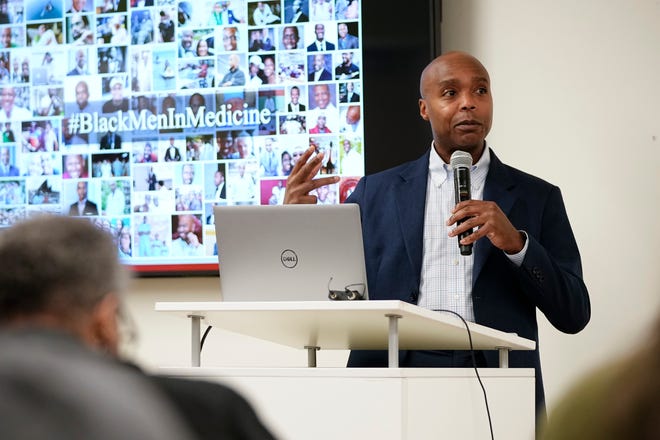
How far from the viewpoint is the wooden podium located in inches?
76.5

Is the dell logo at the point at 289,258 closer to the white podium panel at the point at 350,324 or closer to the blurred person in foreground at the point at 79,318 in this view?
the white podium panel at the point at 350,324

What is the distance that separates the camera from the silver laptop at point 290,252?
2.16 metres

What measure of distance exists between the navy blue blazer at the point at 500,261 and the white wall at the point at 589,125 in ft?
2.84

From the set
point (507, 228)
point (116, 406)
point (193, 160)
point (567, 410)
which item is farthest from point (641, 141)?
point (116, 406)

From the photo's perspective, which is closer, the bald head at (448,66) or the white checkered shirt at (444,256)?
the white checkered shirt at (444,256)

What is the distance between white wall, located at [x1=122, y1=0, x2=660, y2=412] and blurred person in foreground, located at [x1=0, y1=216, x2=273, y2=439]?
3.04 meters

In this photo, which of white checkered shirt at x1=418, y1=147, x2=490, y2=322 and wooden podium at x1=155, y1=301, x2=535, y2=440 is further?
white checkered shirt at x1=418, y1=147, x2=490, y2=322

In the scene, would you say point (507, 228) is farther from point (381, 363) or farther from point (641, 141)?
point (641, 141)

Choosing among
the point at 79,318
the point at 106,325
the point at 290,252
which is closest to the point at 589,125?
the point at 290,252

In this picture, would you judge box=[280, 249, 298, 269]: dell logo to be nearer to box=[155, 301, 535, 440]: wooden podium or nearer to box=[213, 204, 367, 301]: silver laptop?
box=[213, 204, 367, 301]: silver laptop

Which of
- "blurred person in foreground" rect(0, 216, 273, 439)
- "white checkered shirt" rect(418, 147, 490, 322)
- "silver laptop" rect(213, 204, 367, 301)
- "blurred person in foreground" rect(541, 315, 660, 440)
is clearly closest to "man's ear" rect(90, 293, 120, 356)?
"blurred person in foreground" rect(0, 216, 273, 439)

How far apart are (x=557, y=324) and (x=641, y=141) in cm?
129

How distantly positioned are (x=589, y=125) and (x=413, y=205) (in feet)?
3.80

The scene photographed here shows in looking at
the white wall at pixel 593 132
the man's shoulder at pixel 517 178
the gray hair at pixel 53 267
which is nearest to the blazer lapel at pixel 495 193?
the man's shoulder at pixel 517 178
